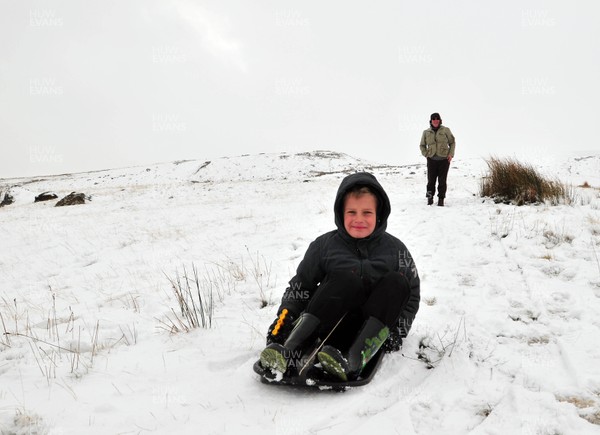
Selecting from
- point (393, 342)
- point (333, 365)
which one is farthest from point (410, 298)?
point (333, 365)

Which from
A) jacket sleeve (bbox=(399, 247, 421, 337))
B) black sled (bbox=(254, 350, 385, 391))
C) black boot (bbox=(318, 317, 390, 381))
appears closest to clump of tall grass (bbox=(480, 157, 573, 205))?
jacket sleeve (bbox=(399, 247, 421, 337))

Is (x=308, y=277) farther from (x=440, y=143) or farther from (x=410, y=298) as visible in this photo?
(x=440, y=143)

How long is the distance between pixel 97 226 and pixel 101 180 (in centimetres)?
4021

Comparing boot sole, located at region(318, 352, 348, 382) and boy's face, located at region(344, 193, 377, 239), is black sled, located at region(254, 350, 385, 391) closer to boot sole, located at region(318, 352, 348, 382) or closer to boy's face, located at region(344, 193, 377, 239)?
boot sole, located at region(318, 352, 348, 382)

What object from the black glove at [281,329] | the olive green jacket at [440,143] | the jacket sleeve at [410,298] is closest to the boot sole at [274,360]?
the black glove at [281,329]

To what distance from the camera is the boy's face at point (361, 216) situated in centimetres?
272

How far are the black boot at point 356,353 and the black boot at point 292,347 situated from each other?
0.20 m

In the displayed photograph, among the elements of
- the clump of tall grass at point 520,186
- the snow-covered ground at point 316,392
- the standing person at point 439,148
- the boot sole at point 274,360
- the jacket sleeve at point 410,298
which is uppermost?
the standing person at point 439,148

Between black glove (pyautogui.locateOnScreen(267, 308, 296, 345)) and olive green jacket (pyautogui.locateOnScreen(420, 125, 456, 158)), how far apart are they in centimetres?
724

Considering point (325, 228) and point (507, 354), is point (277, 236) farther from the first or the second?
point (507, 354)

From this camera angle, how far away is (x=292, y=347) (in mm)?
2186

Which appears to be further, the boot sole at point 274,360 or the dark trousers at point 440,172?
the dark trousers at point 440,172

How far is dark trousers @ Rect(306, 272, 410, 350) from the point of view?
89.2 inches

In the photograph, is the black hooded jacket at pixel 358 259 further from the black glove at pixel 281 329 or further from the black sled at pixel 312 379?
the black sled at pixel 312 379
